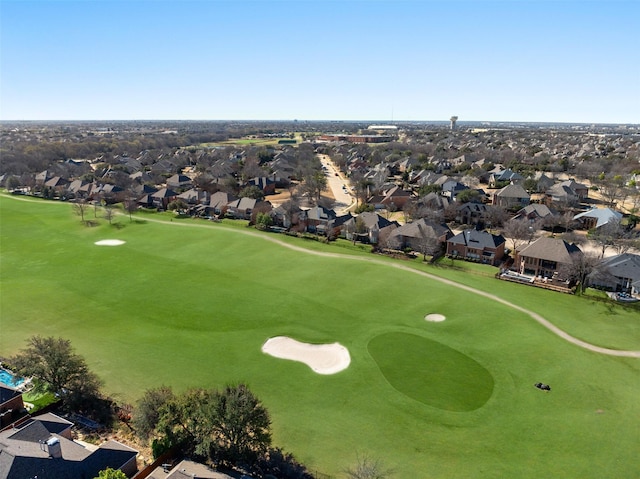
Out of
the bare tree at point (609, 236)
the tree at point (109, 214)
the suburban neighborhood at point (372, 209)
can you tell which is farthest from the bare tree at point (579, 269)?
the tree at point (109, 214)

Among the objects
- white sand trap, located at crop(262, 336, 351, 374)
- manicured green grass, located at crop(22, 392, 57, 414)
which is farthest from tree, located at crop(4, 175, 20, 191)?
white sand trap, located at crop(262, 336, 351, 374)

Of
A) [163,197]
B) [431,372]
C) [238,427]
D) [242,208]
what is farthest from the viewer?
[163,197]

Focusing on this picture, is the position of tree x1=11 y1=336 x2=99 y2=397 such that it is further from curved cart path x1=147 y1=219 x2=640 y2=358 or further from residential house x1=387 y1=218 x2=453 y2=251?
residential house x1=387 y1=218 x2=453 y2=251

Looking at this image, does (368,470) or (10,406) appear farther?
(10,406)

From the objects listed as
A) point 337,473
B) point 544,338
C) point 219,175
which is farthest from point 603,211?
point 219,175

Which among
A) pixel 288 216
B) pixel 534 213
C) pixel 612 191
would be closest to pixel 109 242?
pixel 288 216

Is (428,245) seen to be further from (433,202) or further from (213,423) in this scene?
(213,423)
